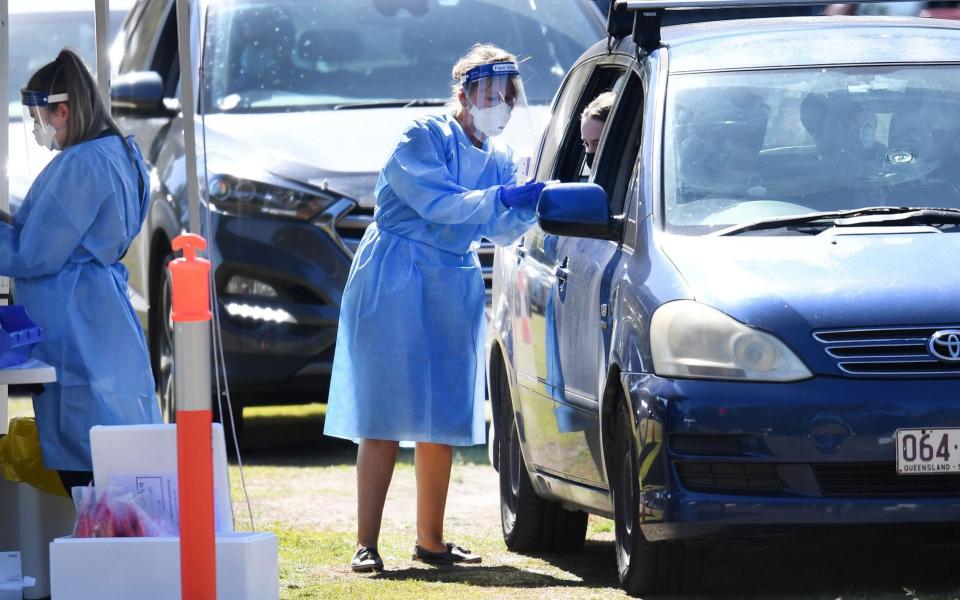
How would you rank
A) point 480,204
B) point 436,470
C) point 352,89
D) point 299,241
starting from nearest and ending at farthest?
1. point 480,204
2. point 436,470
3. point 299,241
4. point 352,89

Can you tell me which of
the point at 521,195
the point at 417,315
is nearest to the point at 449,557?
the point at 417,315

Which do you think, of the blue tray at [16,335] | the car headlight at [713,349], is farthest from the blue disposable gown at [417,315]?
the car headlight at [713,349]

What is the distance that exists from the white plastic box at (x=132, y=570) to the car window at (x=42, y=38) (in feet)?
25.0

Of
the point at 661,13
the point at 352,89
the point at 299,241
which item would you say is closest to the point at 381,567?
the point at 661,13

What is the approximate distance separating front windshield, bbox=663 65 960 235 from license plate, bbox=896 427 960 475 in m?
0.91

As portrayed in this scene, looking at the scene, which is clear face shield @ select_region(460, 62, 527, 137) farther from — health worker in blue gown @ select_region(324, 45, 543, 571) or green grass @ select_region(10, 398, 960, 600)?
green grass @ select_region(10, 398, 960, 600)

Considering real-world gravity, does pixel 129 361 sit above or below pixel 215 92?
below

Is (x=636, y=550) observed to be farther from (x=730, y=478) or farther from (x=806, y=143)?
(x=806, y=143)

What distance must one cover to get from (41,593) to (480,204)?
6.09 feet

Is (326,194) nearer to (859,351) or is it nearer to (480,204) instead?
(480,204)

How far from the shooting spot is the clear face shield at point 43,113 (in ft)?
20.9

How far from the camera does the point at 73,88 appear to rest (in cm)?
638

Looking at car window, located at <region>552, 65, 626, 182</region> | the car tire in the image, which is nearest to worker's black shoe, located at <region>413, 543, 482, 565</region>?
car window, located at <region>552, 65, 626, 182</region>

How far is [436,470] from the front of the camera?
7.23 metres
